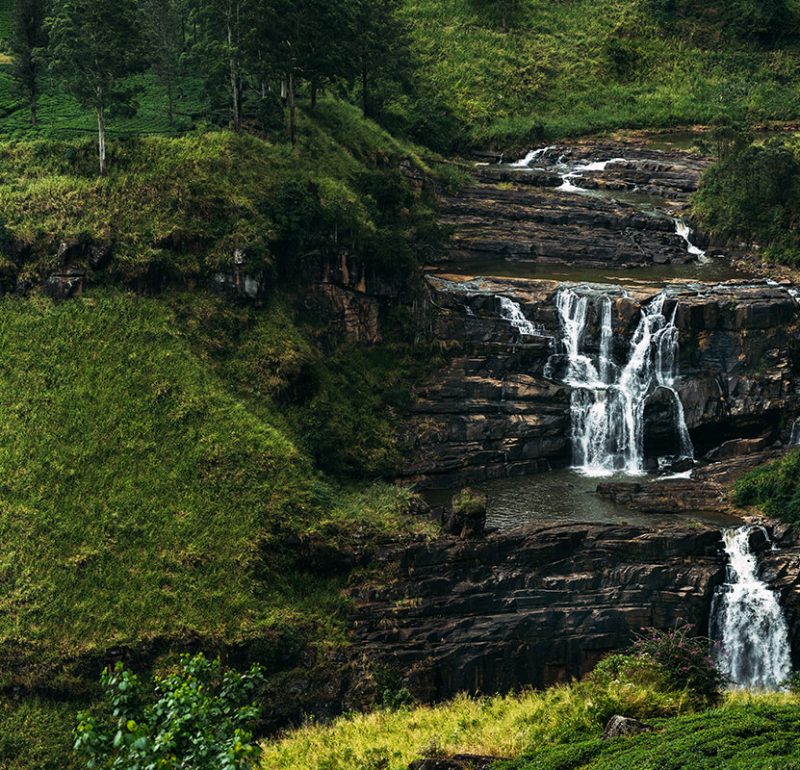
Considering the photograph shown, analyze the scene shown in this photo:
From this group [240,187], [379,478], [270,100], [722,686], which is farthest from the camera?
[270,100]

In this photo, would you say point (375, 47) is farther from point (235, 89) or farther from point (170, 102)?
point (235, 89)

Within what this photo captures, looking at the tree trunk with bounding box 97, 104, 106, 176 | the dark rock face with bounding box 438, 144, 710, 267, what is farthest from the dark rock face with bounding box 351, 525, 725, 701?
the dark rock face with bounding box 438, 144, 710, 267

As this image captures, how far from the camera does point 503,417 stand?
175ft

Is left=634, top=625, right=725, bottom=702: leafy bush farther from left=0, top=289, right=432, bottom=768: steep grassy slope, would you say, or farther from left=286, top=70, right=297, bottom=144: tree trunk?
left=286, top=70, right=297, bottom=144: tree trunk

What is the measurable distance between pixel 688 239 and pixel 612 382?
18.5 metres

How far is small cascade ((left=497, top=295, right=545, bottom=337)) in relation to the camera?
5716cm

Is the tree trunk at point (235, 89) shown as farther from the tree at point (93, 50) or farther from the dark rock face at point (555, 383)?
the dark rock face at point (555, 383)

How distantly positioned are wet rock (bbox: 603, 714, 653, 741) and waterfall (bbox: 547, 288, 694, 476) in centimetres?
2638

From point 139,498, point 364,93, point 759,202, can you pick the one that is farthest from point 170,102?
point 759,202

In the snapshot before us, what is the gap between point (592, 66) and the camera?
10144 centimetres

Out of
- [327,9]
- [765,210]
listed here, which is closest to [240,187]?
[327,9]

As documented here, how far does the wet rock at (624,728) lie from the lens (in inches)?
1004

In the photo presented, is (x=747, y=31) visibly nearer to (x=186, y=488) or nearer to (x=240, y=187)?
(x=240, y=187)

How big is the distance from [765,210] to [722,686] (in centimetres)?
4254
